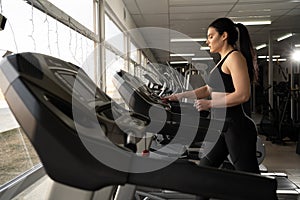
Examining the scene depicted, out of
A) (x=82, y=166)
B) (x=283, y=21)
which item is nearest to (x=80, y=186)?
(x=82, y=166)

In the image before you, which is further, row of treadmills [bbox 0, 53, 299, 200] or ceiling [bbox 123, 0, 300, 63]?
ceiling [bbox 123, 0, 300, 63]

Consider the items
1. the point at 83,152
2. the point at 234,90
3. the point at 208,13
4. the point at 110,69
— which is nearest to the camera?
the point at 83,152

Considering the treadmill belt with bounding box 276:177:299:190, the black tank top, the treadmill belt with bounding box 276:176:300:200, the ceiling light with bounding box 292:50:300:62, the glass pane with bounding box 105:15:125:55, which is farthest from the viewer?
the ceiling light with bounding box 292:50:300:62

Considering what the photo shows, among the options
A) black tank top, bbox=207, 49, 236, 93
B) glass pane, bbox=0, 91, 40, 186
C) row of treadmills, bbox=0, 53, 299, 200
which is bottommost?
glass pane, bbox=0, 91, 40, 186

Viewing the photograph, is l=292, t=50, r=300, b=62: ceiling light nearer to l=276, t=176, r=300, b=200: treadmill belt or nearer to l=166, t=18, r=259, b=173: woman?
l=276, t=176, r=300, b=200: treadmill belt

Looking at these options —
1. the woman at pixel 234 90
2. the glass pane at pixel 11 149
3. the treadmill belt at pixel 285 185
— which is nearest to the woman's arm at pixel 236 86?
the woman at pixel 234 90

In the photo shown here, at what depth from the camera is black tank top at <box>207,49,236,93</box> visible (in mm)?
2027

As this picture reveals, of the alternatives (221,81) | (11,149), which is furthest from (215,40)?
(11,149)

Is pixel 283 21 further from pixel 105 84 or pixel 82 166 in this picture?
pixel 82 166

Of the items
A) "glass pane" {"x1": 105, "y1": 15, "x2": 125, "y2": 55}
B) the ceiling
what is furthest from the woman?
the ceiling

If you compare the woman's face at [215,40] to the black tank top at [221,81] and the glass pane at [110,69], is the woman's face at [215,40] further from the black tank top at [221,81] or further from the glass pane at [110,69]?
the glass pane at [110,69]

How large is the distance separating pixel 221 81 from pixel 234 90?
104 millimetres

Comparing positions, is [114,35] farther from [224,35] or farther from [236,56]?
[236,56]

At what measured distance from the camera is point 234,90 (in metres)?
2.00
